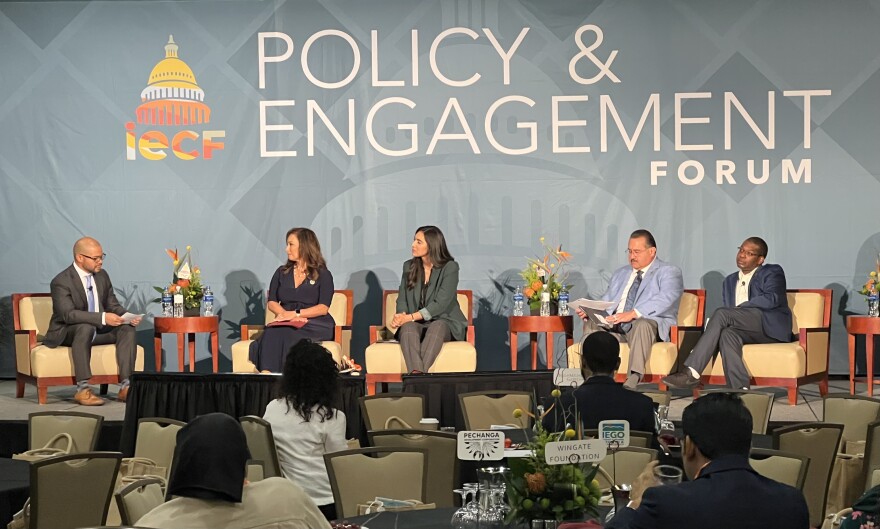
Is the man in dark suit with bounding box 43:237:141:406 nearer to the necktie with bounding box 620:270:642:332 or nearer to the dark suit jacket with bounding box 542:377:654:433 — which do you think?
the necktie with bounding box 620:270:642:332

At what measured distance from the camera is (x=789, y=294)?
8945mm

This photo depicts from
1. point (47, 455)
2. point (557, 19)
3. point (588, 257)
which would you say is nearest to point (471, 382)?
point (47, 455)

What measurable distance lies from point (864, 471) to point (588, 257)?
5.46m

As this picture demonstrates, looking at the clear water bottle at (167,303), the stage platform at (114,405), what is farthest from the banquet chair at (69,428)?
the clear water bottle at (167,303)

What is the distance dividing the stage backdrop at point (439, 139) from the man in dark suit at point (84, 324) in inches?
51.7

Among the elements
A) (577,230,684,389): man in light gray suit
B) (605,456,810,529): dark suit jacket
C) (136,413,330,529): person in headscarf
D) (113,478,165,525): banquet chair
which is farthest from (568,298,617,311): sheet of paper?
(605,456,810,529): dark suit jacket

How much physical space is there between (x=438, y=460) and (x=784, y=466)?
1.27m

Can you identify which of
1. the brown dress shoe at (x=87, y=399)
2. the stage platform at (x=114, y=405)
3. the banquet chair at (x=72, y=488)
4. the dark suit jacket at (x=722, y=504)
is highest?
the dark suit jacket at (x=722, y=504)

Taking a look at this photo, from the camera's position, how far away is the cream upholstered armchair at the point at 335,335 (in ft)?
27.9

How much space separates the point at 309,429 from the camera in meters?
4.55

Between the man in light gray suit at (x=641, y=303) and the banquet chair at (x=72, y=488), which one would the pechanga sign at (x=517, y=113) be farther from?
the banquet chair at (x=72, y=488)

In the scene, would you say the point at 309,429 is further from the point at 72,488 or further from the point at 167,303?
the point at 167,303

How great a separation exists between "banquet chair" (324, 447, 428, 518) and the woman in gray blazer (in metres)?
4.30

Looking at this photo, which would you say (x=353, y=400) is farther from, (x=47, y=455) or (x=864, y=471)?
(x=864, y=471)
